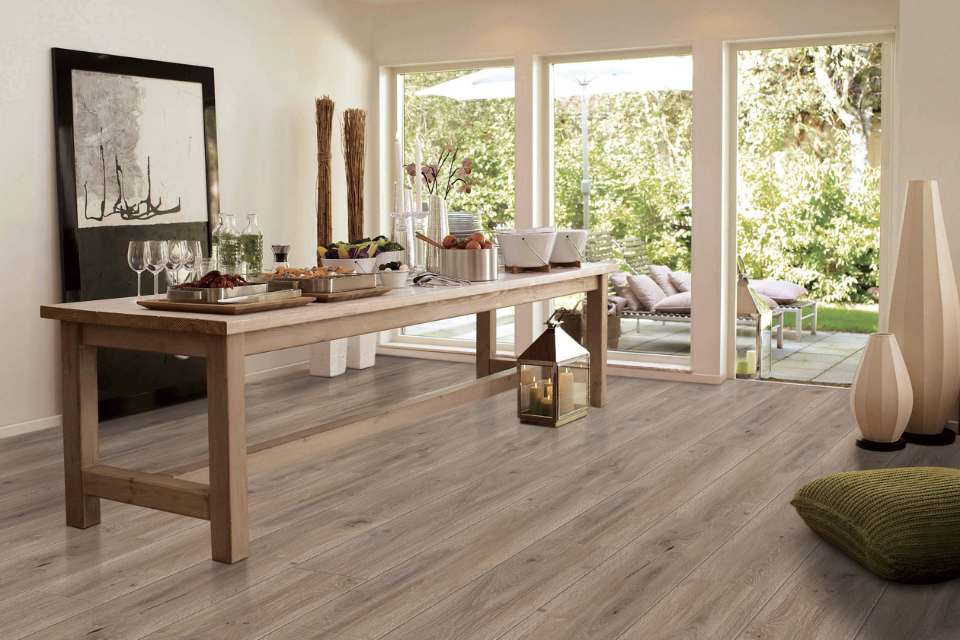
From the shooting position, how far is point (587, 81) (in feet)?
22.6

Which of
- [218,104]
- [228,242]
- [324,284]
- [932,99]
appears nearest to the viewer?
[324,284]

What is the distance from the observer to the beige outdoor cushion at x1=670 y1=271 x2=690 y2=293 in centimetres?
666

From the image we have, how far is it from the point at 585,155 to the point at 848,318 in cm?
197

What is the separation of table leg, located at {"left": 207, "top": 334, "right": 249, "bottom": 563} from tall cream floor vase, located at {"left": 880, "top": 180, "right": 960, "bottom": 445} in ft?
10.4

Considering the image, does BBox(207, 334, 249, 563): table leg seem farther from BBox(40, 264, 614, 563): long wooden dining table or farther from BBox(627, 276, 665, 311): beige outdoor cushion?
BBox(627, 276, 665, 311): beige outdoor cushion

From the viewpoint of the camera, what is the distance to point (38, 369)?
5277 mm

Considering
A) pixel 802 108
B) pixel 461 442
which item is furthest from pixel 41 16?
pixel 802 108

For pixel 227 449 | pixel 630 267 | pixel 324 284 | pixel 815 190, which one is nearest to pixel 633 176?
pixel 630 267

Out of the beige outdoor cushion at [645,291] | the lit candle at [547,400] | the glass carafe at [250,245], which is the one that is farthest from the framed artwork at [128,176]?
the beige outdoor cushion at [645,291]

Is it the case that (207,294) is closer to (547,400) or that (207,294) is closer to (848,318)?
(547,400)

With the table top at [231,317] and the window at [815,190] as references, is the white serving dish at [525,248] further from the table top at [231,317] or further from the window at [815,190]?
the window at [815,190]

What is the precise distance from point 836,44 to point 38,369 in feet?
15.6

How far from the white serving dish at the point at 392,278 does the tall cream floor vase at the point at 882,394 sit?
215 centimetres

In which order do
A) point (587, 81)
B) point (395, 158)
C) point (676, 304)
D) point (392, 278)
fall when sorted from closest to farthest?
point (392, 278) < point (676, 304) < point (587, 81) < point (395, 158)
